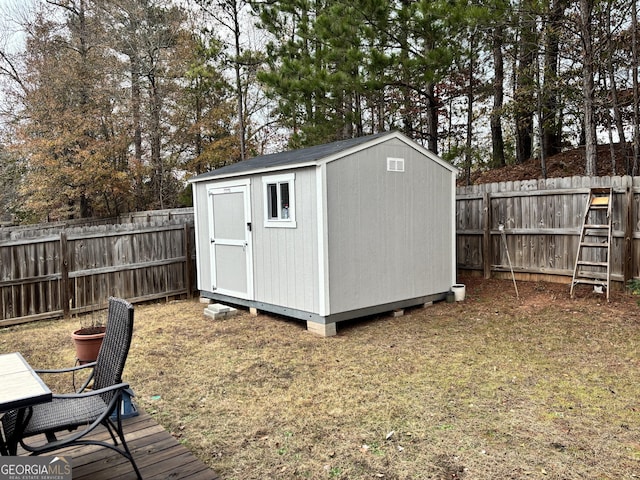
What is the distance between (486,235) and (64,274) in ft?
23.4

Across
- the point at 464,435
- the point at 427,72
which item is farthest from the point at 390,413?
the point at 427,72

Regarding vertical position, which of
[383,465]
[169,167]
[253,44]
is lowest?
[383,465]

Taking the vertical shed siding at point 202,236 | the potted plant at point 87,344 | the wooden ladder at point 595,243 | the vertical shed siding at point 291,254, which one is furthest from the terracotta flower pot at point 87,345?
the wooden ladder at point 595,243

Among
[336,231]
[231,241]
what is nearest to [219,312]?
[231,241]

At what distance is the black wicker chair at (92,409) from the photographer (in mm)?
2273

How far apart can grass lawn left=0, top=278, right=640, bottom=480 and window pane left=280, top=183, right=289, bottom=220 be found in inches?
60.4

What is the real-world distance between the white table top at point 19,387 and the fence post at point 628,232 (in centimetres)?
731

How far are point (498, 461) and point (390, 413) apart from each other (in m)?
0.92

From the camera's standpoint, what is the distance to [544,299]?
23.0 ft

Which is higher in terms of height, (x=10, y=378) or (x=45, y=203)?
(x=45, y=203)

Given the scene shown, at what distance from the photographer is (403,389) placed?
4023 mm

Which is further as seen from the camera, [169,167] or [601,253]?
[169,167]

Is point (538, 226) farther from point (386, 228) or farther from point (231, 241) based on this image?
point (231, 241)

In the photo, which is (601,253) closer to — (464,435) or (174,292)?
(464,435)
